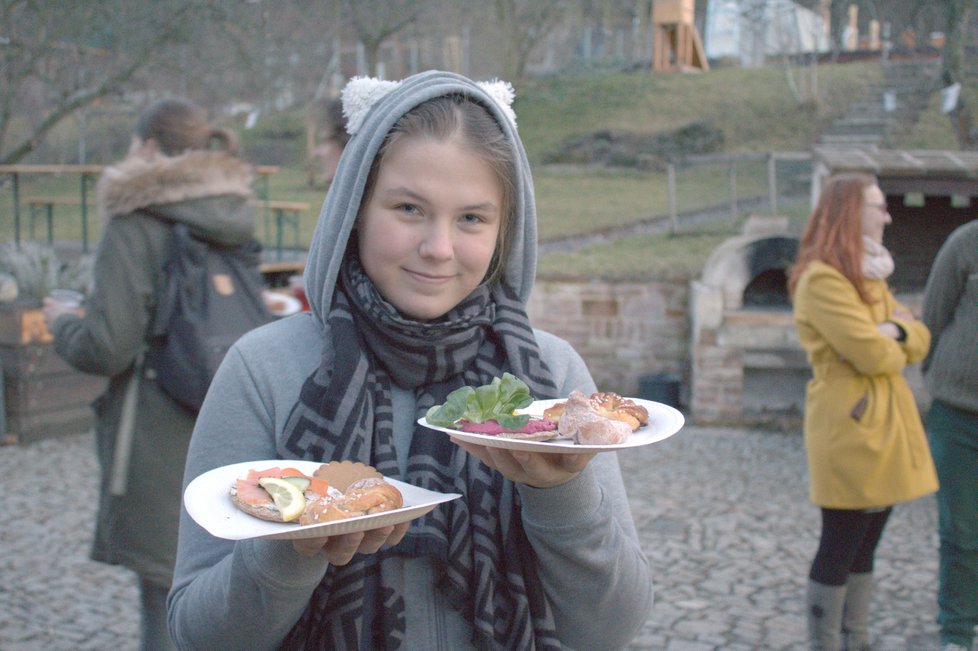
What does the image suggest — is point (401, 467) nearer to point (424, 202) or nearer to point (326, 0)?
point (424, 202)

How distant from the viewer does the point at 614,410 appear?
4.97 ft

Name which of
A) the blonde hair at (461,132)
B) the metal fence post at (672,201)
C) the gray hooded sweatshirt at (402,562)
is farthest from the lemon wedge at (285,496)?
the metal fence post at (672,201)

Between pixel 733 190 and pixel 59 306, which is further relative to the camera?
pixel 733 190

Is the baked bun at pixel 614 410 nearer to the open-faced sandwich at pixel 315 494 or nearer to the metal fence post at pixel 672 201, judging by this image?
the open-faced sandwich at pixel 315 494

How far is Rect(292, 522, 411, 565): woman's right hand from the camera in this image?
134 cm

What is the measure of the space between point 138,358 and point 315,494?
83.7 inches

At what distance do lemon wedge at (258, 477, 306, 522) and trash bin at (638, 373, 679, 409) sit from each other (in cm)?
776

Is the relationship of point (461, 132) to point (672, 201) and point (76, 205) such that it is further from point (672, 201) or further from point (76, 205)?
point (76, 205)

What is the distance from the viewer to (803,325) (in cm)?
417

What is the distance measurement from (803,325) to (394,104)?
2.98m

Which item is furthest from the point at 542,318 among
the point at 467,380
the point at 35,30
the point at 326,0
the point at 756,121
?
the point at 756,121

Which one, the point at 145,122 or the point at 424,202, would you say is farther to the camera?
the point at 145,122

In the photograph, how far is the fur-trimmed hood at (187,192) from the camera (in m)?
3.25

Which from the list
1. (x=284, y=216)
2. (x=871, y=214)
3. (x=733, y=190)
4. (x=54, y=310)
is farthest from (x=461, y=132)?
(x=284, y=216)
